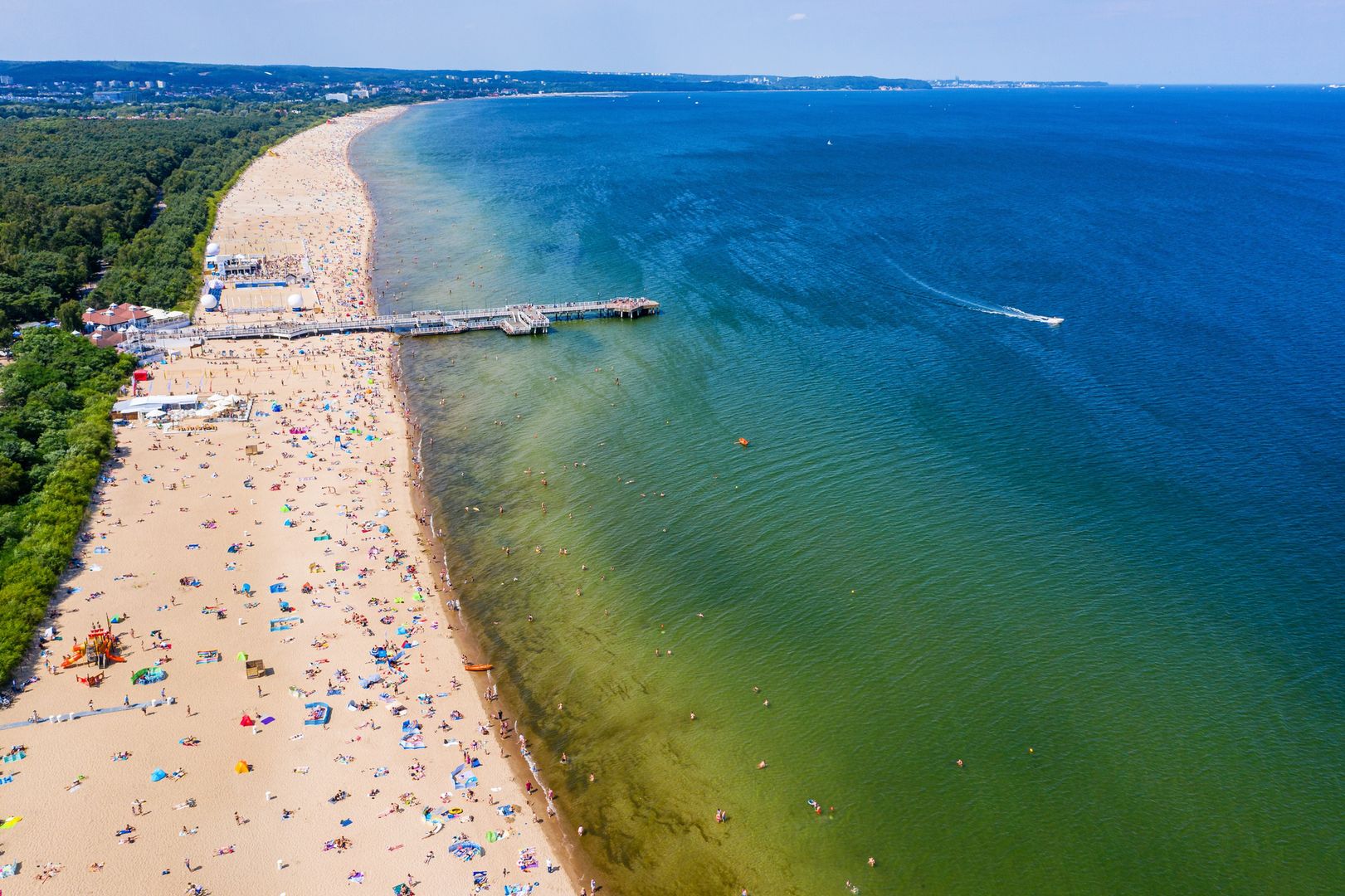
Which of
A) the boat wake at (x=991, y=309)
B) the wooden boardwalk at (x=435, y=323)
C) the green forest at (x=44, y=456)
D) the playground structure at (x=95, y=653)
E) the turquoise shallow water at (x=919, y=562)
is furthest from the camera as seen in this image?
the boat wake at (x=991, y=309)

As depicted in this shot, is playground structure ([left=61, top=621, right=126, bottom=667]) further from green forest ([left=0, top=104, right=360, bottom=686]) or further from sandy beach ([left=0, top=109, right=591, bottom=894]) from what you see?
green forest ([left=0, top=104, right=360, bottom=686])

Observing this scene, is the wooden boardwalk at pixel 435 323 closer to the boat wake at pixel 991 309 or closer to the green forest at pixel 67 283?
the green forest at pixel 67 283

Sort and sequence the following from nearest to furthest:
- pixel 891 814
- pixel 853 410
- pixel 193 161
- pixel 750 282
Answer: pixel 891 814, pixel 853 410, pixel 750 282, pixel 193 161

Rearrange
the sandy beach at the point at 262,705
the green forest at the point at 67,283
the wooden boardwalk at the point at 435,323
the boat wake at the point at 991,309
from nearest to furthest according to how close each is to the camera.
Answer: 1. the sandy beach at the point at 262,705
2. the green forest at the point at 67,283
3. the wooden boardwalk at the point at 435,323
4. the boat wake at the point at 991,309

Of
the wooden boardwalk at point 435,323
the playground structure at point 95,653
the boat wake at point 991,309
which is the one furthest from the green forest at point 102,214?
the boat wake at point 991,309

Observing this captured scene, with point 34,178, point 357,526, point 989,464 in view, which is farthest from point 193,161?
point 989,464

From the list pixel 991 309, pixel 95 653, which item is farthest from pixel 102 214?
pixel 991 309

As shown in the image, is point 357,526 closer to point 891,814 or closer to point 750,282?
point 891,814

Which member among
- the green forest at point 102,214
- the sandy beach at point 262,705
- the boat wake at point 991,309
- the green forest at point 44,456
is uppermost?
the green forest at point 102,214
